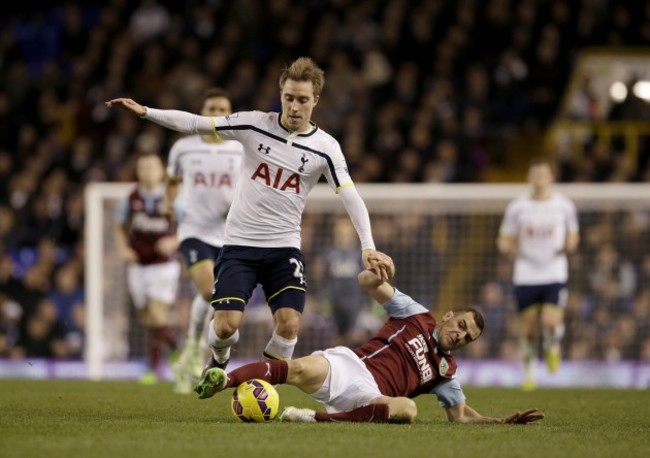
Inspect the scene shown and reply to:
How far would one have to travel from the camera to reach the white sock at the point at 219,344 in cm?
891

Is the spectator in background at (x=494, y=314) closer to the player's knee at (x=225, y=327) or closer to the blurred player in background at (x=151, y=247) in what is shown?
the blurred player in background at (x=151, y=247)

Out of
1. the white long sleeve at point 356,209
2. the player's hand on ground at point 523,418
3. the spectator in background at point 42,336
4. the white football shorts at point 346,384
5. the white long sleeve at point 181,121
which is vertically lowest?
the spectator in background at point 42,336

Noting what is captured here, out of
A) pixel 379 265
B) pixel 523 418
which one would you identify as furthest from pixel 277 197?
pixel 523 418

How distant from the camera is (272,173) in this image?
858cm

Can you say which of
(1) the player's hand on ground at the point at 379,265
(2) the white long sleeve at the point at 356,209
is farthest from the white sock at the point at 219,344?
(1) the player's hand on ground at the point at 379,265

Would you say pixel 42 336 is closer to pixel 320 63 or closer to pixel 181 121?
pixel 320 63

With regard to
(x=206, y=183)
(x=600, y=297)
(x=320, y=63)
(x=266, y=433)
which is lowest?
(x=266, y=433)

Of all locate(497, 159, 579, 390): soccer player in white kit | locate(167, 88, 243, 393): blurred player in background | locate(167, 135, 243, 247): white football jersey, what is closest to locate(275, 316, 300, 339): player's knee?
locate(167, 88, 243, 393): blurred player in background

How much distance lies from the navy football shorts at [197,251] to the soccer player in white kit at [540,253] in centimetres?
405

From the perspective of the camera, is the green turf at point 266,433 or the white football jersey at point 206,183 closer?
the green turf at point 266,433

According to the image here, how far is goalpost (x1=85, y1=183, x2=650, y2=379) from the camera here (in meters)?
15.6

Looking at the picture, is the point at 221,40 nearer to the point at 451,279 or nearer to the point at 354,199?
the point at 451,279

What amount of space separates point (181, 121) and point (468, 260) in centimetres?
832

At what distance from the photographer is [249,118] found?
8570 mm
